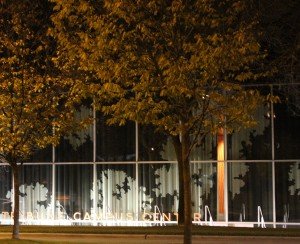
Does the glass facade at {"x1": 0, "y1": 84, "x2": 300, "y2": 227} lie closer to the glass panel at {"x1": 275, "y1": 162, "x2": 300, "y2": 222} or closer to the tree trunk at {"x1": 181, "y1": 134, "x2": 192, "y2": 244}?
the glass panel at {"x1": 275, "y1": 162, "x2": 300, "y2": 222}

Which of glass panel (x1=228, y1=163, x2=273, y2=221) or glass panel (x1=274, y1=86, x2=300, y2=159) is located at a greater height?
glass panel (x1=274, y1=86, x2=300, y2=159)

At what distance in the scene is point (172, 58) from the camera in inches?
652

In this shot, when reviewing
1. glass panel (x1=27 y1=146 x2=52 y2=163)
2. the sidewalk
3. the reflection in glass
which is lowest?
the sidewalk

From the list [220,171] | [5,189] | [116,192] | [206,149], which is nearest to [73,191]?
[116,192]

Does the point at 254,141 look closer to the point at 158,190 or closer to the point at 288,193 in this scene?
the point at 288,193

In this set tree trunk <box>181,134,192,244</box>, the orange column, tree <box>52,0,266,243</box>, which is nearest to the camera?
tree <box>52,0,266,243</box>

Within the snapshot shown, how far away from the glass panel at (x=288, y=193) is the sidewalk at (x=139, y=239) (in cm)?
550

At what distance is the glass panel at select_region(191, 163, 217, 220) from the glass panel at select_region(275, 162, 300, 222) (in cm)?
242

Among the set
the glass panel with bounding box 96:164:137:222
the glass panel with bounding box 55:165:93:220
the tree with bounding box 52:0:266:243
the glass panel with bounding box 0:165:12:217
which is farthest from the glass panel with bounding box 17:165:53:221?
the tree with bounding box 52:0:266:243

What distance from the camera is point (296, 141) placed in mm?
28516

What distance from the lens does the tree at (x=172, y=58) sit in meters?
16.3

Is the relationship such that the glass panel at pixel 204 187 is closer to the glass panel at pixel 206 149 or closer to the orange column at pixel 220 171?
the orange column at pixel 220 171

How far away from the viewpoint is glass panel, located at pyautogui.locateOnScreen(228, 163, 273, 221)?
1131 inches

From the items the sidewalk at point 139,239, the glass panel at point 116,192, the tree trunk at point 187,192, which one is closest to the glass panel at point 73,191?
the glass panel at point 116,192
